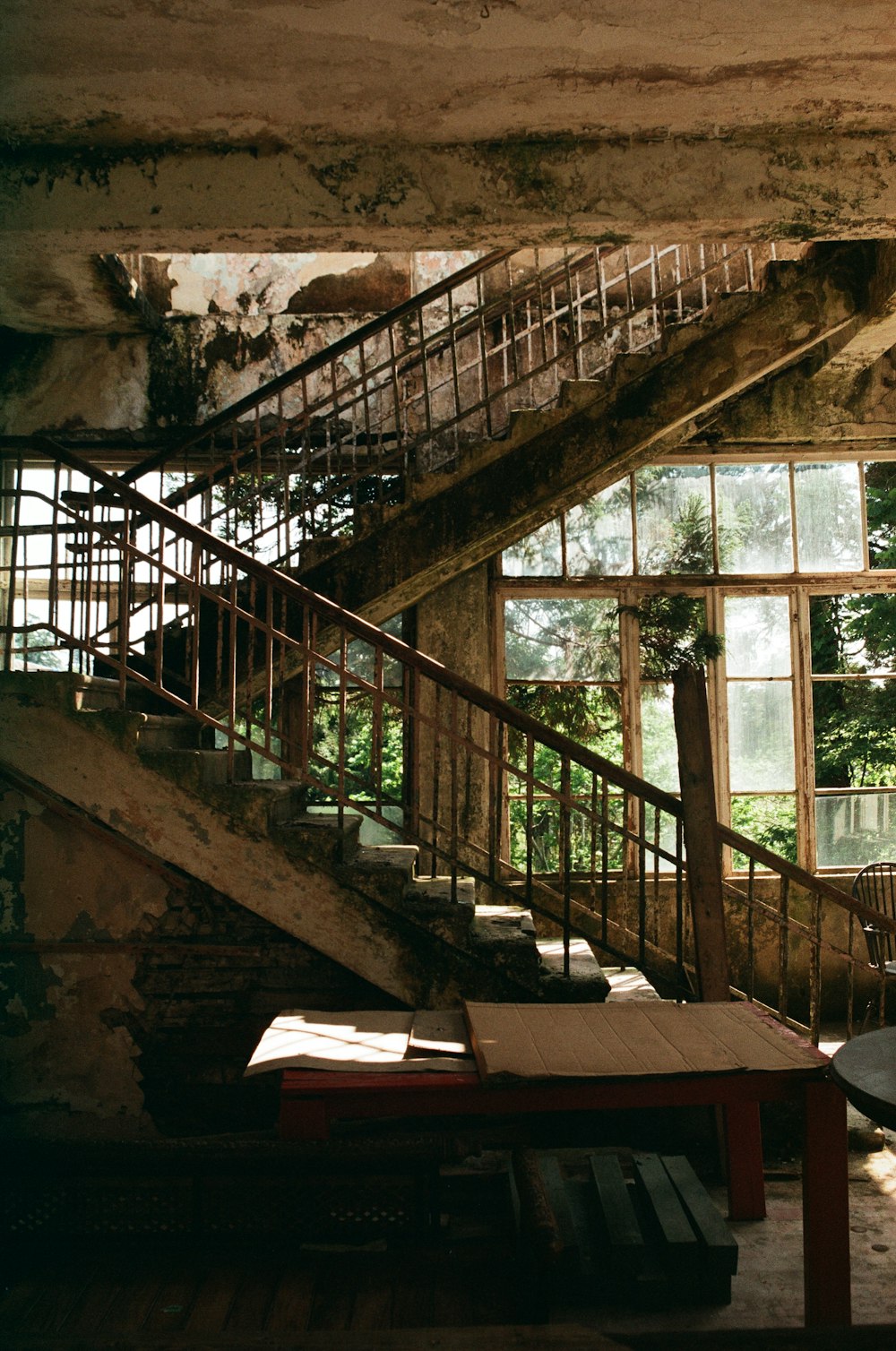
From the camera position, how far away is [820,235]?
147 inches

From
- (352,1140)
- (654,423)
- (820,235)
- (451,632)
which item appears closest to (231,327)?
(451,632)

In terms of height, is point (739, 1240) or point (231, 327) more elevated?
point (231, 327)

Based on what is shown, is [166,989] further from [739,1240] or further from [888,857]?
[888,857]

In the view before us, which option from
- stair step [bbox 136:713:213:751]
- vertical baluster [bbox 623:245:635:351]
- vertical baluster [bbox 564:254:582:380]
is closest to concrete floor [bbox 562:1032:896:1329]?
stair step [bbox 136:713:213:751]

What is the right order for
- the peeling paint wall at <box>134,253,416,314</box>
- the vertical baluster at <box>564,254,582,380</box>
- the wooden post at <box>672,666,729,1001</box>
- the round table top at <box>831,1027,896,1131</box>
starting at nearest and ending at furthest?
the round table top at <box>831,1027,896,1131</box>, the wooden post at <box>672,666,729,1001</box>, the vertical baluster at <box>564,254,582,380</box>, the peeling paint wall at <box>134,253,416,314</box>

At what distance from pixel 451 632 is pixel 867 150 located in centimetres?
372

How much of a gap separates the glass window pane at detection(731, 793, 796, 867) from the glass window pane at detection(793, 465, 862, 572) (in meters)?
1.64

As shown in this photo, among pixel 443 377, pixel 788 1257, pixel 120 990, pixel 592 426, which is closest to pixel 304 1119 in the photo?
pixel 788 1257

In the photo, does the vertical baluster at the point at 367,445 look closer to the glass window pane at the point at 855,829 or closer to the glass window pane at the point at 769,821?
the glass window pane at the point at 769,821

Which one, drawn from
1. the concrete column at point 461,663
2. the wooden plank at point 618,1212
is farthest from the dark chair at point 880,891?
the wooden plank at point 618,1212

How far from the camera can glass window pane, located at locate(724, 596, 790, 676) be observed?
686 cm

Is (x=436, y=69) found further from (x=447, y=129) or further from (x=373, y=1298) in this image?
(x=373, y=1298)

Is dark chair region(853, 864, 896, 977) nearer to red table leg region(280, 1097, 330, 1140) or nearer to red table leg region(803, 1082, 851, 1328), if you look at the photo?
red table leg region(803, 1082, 851, 1328)

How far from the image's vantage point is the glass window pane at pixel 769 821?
6832 mm
